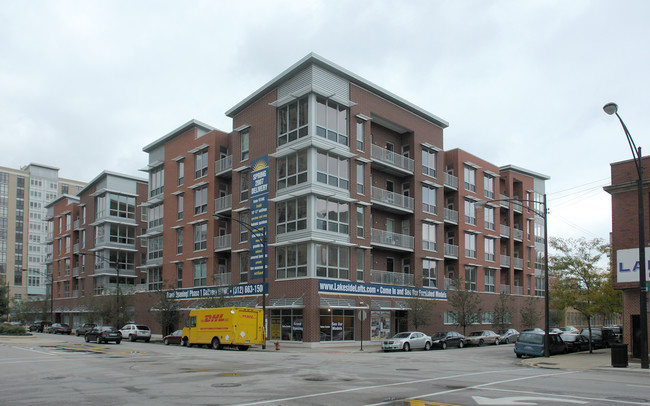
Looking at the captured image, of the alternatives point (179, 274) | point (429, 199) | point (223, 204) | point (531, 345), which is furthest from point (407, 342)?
point (179, 274)

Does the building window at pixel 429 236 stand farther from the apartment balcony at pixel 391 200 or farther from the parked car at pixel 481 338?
the parked car at pixel 481 338

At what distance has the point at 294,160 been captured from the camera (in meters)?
41.8

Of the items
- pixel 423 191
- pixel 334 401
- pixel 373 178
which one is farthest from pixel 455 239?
pixel 334 401

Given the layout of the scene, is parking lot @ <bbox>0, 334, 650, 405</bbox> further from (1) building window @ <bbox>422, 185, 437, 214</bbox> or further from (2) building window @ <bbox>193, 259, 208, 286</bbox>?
(1) building window @ <bbox>422, 185, 437, 214</bbox>

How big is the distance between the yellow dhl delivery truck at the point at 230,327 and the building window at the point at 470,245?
26167 mm

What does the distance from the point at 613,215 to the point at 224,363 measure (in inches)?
743

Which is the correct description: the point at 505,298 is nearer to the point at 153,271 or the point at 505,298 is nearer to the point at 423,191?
the point at 423,191

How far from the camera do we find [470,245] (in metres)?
56.2

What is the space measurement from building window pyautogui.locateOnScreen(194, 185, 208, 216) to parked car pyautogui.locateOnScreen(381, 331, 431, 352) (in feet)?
72.8

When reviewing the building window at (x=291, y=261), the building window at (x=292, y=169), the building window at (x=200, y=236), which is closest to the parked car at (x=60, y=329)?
the building window at (x=200, y=236)

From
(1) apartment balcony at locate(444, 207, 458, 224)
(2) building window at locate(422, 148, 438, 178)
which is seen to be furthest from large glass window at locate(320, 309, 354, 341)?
(1) apartment balcony at locate(444, 207, 458, 224)

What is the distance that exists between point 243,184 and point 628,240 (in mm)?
29406

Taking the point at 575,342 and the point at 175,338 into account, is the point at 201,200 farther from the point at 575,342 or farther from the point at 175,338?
the point at 575,342

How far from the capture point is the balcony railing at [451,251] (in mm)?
53047
